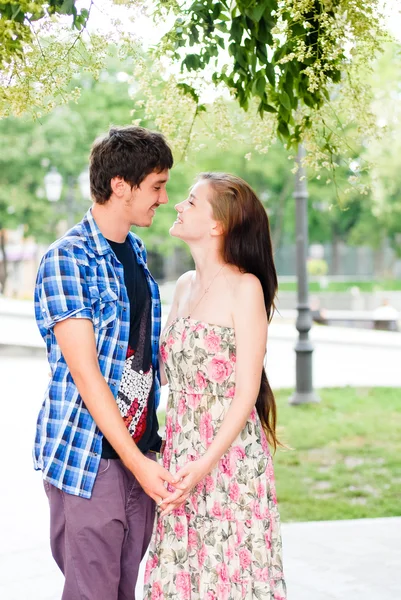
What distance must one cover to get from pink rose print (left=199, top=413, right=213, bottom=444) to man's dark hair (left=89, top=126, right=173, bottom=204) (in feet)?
2.81

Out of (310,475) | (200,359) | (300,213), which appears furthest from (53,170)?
(200,359)

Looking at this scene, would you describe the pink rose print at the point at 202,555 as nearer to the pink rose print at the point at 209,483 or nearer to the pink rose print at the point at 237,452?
the pink rose print at the point at 209,483

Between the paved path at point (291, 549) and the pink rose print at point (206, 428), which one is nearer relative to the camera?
the pink rose print at point (206, 428)

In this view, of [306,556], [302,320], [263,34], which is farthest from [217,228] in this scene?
[302,320]

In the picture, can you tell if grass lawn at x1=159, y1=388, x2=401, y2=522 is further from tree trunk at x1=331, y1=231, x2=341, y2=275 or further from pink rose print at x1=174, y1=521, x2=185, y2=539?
tree trunk at x1=331, y1=231, x2=341, y2=275

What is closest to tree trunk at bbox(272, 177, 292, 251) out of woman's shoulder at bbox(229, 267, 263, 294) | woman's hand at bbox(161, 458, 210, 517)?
woman's shoulder at bbox(229, 267, 263, 294)

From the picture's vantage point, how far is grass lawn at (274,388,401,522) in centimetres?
693

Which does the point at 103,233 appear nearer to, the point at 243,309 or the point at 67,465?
the point at 243,309

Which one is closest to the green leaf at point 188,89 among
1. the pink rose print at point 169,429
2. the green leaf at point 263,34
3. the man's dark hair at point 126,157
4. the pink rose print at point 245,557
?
Result: the green leaf at point 263,34

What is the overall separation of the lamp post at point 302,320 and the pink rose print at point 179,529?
25.0 ft

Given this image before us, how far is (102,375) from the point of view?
2.88 metres

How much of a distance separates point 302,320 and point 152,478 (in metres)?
8.10

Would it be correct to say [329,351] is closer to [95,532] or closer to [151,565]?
[151,565]

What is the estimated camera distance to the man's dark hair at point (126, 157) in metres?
3.00
